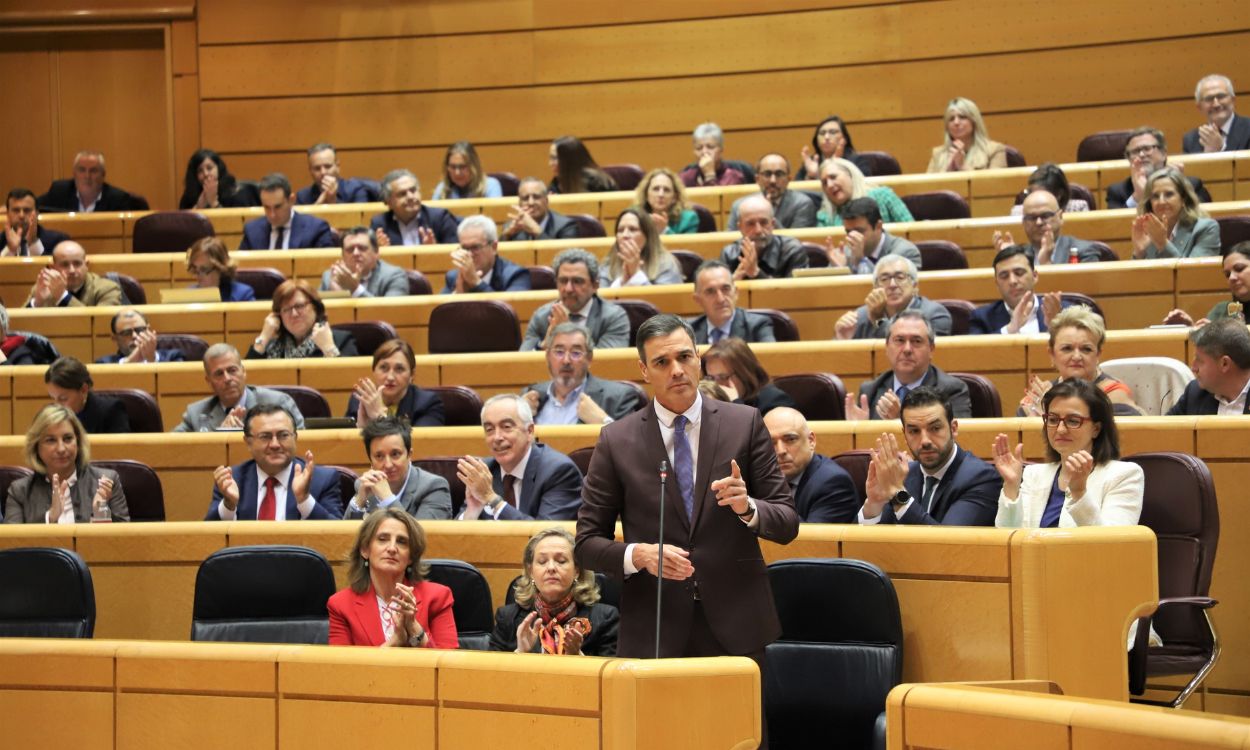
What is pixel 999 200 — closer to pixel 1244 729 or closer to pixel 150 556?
pixel 150 556

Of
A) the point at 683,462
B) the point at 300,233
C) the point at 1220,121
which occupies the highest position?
the point at 1220,121

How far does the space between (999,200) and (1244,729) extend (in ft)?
17.3

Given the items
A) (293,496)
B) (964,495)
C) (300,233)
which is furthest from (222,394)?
(964,495)

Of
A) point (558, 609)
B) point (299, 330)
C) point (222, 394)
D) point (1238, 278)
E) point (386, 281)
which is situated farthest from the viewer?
point (386, 281)

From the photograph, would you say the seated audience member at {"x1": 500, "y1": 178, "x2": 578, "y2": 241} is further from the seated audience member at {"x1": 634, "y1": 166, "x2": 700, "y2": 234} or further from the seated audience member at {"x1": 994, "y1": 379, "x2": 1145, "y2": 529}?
the seated audience member at {"x1": 994, "y1": 379, "x2": 1145, "y2": 529}

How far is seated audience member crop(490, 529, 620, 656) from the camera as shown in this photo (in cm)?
296

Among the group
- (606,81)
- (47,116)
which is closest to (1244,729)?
(606,81)

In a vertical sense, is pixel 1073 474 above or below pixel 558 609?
above

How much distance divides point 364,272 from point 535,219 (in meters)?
0.93

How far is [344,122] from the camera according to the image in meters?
8.87

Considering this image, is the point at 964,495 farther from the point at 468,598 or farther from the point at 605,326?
the point at 605,326

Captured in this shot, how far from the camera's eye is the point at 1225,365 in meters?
3.72

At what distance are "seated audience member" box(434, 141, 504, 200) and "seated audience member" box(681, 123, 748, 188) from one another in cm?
101

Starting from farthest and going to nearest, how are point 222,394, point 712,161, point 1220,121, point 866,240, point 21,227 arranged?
point 712,161 < point 21,227 < point 1220,121 < point 866,240 < point 222,394
